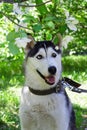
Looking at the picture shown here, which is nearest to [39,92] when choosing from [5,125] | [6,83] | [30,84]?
[30,84]

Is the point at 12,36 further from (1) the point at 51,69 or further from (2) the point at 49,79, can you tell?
(2) the point at 49,79

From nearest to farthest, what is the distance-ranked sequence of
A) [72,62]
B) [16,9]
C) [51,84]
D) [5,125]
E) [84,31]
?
[16,9], [51,84], [5,125], [84,31], [72,62]

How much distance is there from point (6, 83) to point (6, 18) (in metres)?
6.73

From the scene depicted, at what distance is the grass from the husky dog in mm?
2125

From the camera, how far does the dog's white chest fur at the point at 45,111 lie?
14.2 ft

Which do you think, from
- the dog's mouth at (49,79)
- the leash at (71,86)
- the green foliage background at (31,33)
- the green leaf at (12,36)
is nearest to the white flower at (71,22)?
the green foliage background at (31,33)

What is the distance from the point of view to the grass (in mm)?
6785

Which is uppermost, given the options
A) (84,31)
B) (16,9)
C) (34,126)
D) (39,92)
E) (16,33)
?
(84,31)

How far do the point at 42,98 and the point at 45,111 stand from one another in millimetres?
137

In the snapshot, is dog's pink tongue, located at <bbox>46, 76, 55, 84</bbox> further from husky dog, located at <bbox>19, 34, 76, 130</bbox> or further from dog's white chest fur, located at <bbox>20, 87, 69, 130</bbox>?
dog's white chest fur, located at <bbox>20, 87, 69, 130</bbox>

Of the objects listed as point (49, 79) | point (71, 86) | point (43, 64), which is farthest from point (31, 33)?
point (71, 86)

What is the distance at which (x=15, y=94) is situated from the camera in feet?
29.2

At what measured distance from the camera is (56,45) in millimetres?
4332

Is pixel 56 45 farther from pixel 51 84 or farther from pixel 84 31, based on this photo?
pixel 84 31
